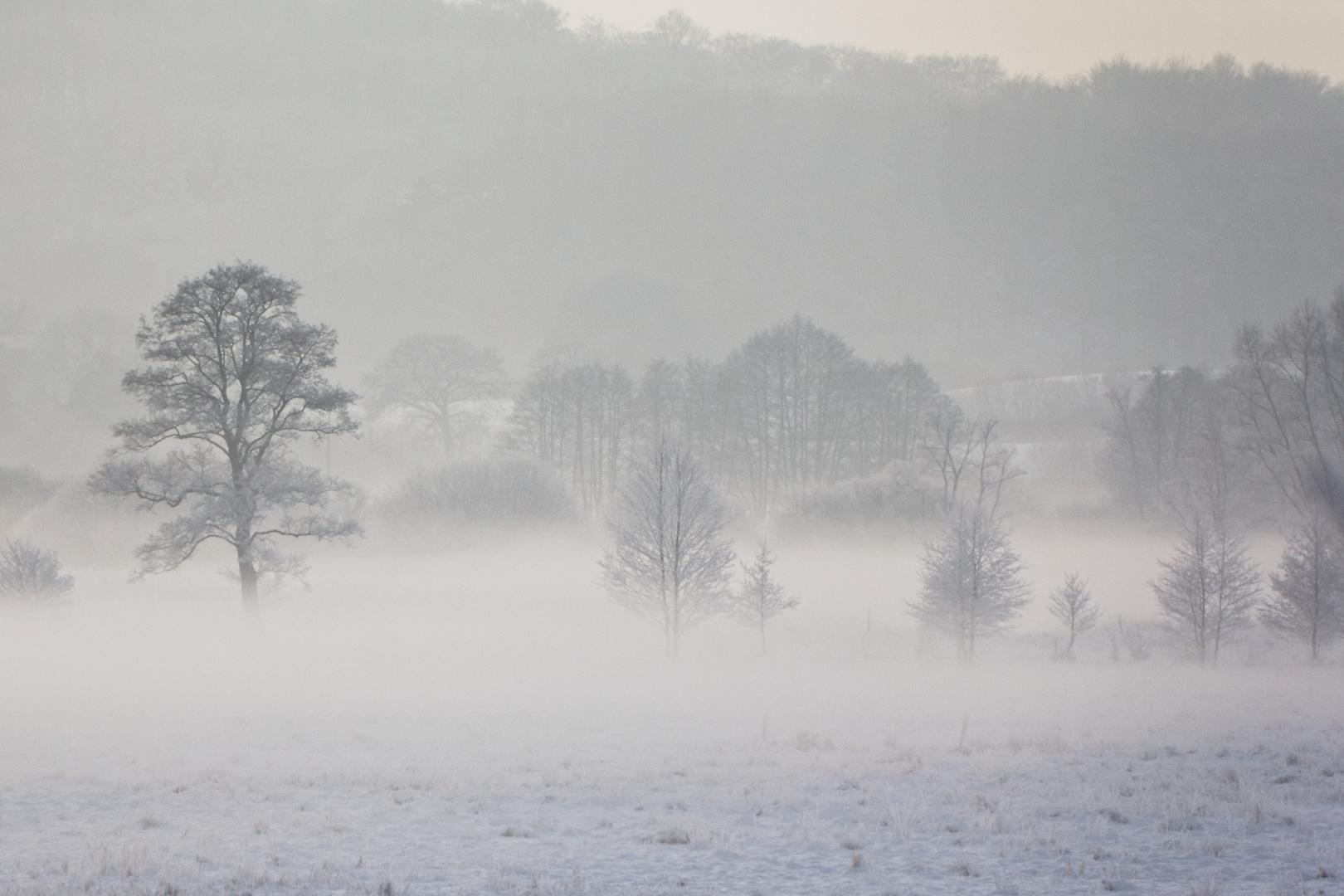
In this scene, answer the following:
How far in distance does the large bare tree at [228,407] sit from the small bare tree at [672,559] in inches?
462

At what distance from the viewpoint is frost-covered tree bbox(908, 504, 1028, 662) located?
109ft

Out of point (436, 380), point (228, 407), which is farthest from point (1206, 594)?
point (436, 380)

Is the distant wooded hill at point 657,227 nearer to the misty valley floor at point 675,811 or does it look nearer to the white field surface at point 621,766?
the white field surface at point 621,766

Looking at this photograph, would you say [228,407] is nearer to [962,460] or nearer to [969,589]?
[969,589]

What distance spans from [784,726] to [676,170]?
591 feet

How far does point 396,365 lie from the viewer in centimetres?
6147

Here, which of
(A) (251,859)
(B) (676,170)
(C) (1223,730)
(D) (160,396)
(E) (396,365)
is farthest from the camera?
(B) (676,170)

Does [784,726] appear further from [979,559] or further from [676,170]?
[676,170]

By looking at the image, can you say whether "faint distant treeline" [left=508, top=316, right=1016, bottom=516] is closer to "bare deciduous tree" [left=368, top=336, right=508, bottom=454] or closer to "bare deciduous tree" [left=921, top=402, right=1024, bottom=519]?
"bare deciduous tree" [left=921, top=402, right=1024, bottom=519]

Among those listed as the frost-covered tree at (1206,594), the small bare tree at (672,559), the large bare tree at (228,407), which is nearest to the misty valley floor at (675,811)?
the large bare tree at (228,407)

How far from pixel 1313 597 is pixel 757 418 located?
1461 inches

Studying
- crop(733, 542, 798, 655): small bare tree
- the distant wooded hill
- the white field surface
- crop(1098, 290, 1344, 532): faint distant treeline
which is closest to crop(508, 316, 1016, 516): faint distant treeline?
crop(1098, 290, 1344, 532): faint distant treeline

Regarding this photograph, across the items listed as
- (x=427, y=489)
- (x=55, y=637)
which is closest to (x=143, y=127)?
(x=427, y=489)

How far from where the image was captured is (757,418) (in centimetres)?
6475
